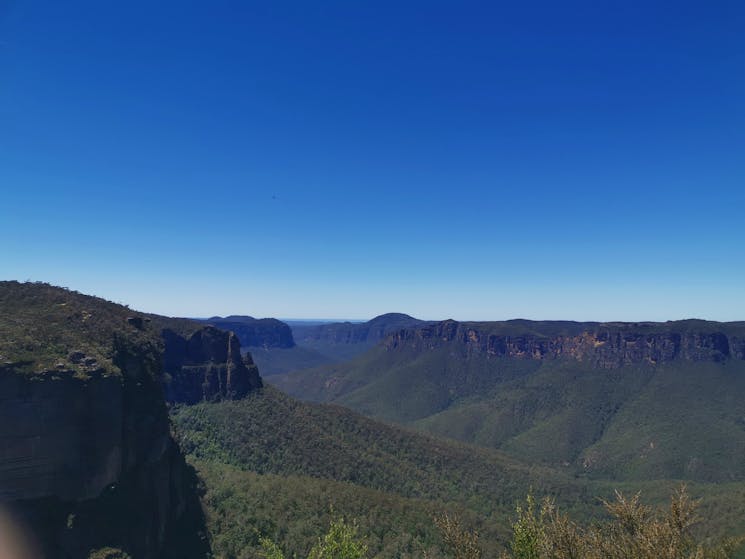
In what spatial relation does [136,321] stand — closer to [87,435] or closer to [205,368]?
[87,435]

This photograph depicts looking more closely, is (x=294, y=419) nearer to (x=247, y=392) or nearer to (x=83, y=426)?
(x=247, y=392)

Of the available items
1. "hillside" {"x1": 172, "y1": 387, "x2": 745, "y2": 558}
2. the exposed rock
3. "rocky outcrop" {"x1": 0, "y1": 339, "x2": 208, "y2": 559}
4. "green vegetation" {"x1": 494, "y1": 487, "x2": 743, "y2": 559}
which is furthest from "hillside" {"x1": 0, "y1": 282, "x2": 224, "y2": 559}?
"green vegetation" {"x1": 494, "y1": 487, "x2": 743, "y2": 559}

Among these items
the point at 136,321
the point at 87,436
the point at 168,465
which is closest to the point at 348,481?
the point at 168,465

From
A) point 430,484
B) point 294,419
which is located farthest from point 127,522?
point 430,484

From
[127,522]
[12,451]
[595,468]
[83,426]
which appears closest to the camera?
[12,451]

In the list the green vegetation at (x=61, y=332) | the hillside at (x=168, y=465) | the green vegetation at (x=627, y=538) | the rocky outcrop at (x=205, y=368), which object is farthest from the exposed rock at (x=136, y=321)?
the rocky outcrop at (x=205, y=368)

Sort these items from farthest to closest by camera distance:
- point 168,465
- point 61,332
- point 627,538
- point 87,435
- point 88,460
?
point 168,465, point 61,332, point 87,435, point 88,460, point 627,538

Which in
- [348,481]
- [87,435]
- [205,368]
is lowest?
[348,481]

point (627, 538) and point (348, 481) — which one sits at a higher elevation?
point (627, 538)
